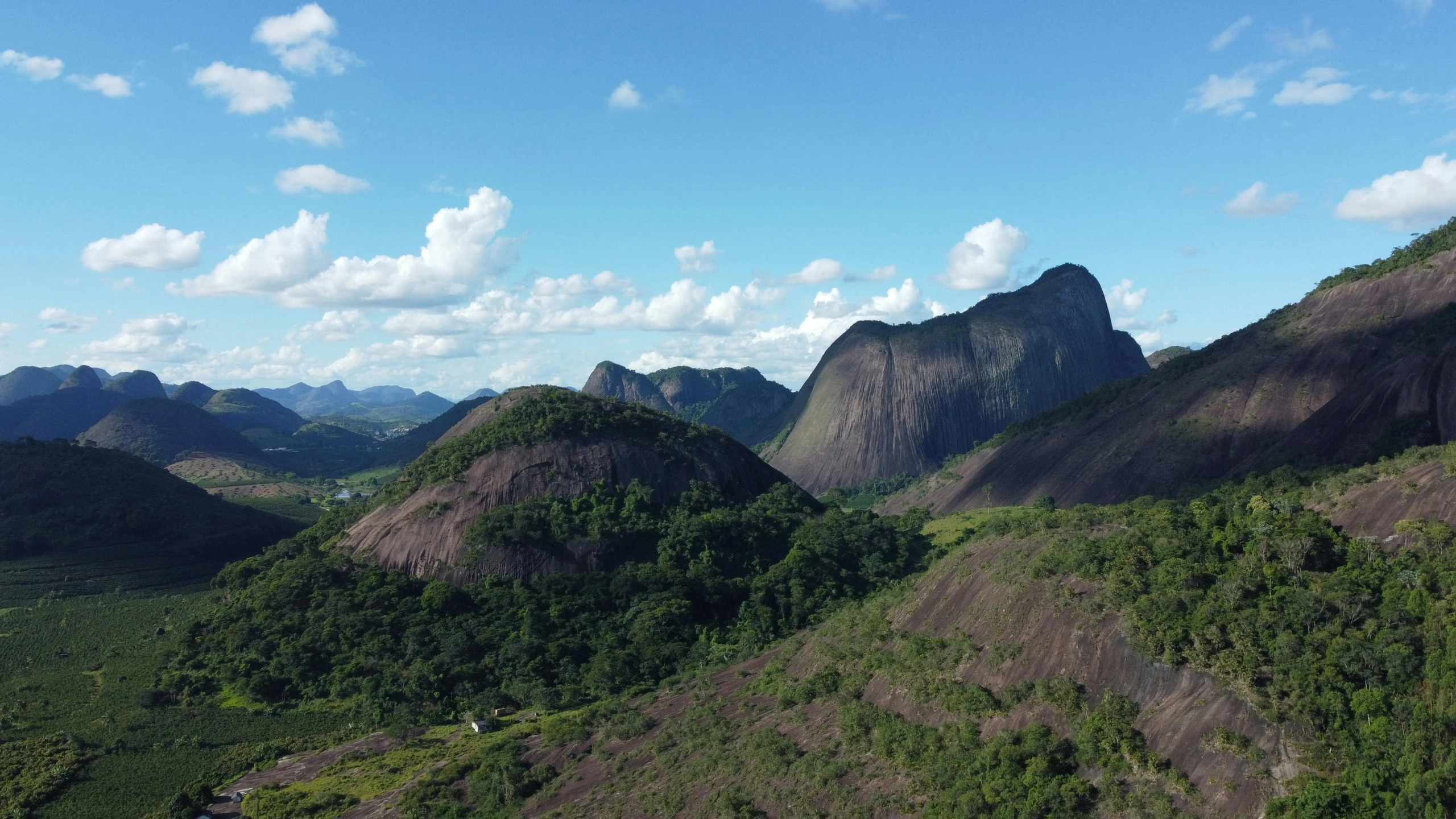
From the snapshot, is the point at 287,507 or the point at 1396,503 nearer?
the point at 1396,503

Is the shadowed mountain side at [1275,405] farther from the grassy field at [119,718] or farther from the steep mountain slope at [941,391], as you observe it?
the grassy field at [119,718]

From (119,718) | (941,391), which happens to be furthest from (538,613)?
(941,391)

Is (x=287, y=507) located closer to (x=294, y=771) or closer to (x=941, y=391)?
(x=941, y=391)

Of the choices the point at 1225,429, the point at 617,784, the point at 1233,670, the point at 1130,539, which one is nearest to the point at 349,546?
the point at 617,784

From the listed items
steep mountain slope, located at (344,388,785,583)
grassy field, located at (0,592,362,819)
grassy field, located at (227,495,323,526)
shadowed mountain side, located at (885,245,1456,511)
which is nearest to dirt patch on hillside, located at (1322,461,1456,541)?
shadowed mountain side, located at (885,245,1456,511)

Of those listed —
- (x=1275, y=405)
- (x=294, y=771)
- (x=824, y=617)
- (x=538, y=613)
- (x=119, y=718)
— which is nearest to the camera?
(x=294, y=771)

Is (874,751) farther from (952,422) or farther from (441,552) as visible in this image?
(952,422)
